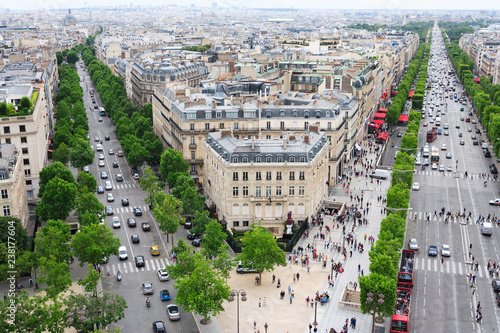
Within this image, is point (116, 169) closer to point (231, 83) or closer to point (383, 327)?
point (231, 83)

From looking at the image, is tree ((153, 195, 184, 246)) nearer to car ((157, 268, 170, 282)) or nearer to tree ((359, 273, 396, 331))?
car ((157, 268, 170, 282))

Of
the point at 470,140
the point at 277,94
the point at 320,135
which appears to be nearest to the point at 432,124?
the point at 470,140

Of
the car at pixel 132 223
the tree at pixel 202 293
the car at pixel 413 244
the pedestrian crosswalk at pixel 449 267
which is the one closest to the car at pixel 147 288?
the tree at pixel 202 293

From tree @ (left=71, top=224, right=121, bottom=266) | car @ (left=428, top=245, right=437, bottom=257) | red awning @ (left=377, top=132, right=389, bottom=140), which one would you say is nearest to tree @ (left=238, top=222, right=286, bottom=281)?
tree @ (left=71, top=224, right=121, bottom=266)

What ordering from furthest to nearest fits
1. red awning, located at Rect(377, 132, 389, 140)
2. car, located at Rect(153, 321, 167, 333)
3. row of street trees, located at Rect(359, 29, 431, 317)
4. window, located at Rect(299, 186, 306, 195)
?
1. red awning, located at Rect(377, 132, 389, 140)
2. window, located at Rect(299, 186, 306, 195)
3. row of street trees, located at Rect(359, 29, 431, 317)
4. car, located at Rect(153, 321, 167, 333)

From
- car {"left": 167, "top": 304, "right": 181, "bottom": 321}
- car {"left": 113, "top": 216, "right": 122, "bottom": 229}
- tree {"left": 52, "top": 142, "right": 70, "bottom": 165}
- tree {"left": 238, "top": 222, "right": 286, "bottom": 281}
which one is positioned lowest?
car {"left": 167, "top": 304, "right": 181, "bottom": 321}

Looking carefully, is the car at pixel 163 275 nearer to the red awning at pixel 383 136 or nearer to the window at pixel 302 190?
the window at pixel 302 190
